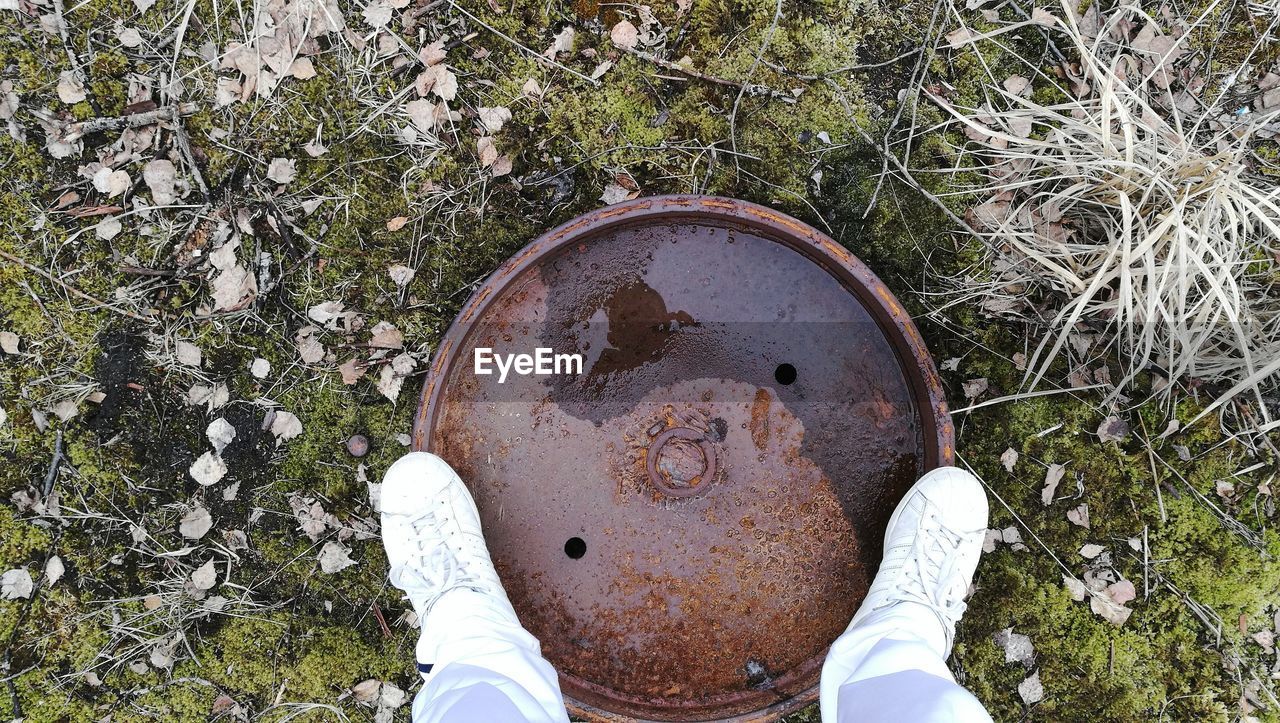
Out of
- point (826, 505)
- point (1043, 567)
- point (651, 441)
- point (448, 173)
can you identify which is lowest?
point (1043, 567)

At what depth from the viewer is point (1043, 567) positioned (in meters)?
1.81

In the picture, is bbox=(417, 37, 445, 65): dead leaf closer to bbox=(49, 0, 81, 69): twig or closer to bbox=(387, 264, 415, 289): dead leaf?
bbox=(387, 264, 415, 289): dead leaf

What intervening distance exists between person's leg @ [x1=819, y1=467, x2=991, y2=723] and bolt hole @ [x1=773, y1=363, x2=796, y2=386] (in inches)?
15.6

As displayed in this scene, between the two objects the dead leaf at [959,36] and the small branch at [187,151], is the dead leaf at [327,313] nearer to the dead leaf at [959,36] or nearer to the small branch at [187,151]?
the small branch at [187,151]

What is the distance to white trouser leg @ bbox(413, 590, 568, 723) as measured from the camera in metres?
1.37

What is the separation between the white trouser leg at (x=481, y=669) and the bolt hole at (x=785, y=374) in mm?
835

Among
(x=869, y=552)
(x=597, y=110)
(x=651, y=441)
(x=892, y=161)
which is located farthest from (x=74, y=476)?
(x=892, y=161)

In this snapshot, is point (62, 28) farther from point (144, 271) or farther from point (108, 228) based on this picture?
point (144, 271)

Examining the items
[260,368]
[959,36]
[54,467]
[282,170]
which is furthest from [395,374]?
[959,36]

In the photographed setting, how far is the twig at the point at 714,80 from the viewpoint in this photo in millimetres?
1833

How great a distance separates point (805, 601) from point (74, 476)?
1.98m

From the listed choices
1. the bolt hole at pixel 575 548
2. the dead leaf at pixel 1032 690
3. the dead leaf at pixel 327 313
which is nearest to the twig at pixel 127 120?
the dead leaf at pixel 327 313

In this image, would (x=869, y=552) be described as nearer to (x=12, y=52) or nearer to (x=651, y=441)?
(x=651, y=441)

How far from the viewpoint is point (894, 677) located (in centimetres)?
144
